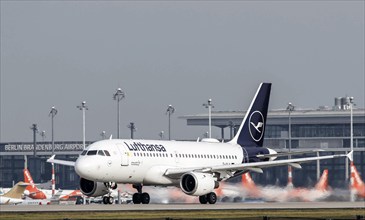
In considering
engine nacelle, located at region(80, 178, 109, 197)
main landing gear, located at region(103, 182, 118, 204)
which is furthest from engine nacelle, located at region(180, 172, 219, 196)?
engine nacelle, located at region(80, 178, 109, 197)

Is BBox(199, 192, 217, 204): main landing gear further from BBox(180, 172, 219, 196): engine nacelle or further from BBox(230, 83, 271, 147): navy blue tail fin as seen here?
Answer: BBox(230, 83, 271, 147): navy blue tail fin

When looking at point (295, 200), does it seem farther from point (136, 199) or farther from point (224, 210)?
point (224, 210)

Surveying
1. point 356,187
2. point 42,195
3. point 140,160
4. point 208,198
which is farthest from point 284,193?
point 42,195

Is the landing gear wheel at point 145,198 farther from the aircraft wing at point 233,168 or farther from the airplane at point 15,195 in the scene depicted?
the airplane at point 15,195

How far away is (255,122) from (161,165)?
48.7 ft

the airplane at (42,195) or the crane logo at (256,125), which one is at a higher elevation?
the crane logo at (256,125)

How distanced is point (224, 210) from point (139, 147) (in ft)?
45.1

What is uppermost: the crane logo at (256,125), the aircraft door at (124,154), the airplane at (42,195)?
the crane logo at (256,125)

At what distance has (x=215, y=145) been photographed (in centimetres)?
10200

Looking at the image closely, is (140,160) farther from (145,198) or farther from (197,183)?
(197,183)

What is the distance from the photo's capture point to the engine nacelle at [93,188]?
93.3 meters

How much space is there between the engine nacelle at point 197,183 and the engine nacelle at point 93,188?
606 centimetres

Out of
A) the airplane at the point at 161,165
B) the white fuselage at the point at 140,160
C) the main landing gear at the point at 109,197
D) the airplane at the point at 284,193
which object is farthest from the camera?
the airplane at the point at 284,193

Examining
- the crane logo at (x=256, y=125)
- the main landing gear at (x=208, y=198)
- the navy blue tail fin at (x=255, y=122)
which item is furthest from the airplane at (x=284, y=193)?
the main landing gear at (x=208, y=198)
